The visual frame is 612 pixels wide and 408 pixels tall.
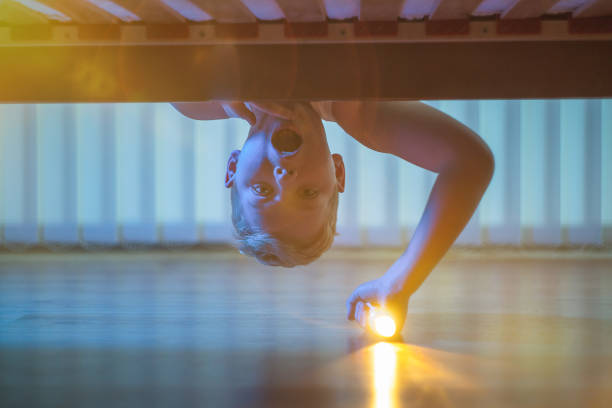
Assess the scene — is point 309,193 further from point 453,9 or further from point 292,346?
point 453,9

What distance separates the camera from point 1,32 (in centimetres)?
87

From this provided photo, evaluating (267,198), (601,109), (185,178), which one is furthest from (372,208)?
(267,198)

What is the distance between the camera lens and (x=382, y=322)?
1125mm

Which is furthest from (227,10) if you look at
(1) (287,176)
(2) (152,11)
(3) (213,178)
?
(3) (213,178)

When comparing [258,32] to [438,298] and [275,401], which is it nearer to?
[275,401]

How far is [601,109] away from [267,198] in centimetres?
328

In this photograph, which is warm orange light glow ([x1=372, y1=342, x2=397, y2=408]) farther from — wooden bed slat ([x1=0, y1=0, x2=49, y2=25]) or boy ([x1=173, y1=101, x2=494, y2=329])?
wooden bed slat ([x1=0, y1=0, x2=49, y2=25])

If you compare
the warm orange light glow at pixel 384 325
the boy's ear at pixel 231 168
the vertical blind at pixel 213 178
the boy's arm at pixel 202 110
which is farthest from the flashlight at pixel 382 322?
the vertical blind at pixel 213 178

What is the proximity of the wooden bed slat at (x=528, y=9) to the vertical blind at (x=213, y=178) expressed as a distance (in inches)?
107

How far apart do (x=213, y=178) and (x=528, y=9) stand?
306cm

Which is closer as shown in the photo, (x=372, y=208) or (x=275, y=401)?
(x=275, y=401)

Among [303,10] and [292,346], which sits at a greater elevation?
[303,10]

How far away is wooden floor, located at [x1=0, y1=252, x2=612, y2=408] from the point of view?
0.81 metres

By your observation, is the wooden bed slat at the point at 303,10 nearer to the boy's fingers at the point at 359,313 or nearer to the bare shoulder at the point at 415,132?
the bare shoulder at the point at 415,132
